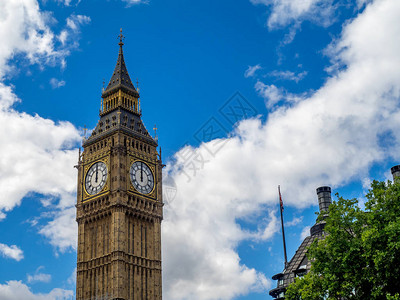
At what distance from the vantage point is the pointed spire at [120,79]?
13812 cm

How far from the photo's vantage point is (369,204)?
67.9 meters

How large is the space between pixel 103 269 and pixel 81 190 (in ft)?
62.9

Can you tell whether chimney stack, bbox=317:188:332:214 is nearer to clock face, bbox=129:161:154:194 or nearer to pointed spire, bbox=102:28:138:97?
clock face, bbox=129:161:154:194

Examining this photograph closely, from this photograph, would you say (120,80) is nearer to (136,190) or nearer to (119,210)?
(136,190)

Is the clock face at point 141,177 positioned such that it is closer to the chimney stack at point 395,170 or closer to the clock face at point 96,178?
the clock face at point 96,178

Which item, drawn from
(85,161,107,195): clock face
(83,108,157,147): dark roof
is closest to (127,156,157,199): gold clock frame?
(85,161,107,195): clock face

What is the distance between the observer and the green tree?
63250mm

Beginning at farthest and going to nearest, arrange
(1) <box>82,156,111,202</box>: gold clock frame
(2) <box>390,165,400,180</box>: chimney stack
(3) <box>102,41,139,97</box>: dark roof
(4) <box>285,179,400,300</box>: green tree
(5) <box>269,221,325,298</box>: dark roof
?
(3) <box>102,41,139,97</box>: dark roof, (1) <box>82,156,111,202</box>: gold clock frame, (5) <box>269,221,325,298</box>: dark roof, (2) <box>390,165,400,180</box>: chimney stack, (4) <box>285,179,400,300</box>: green tree

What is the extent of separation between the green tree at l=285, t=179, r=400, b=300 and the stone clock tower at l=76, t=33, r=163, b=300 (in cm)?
5553

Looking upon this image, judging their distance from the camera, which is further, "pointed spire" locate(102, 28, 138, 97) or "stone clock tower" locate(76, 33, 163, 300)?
"pointed spire" locate(102, 28, 138, 97)

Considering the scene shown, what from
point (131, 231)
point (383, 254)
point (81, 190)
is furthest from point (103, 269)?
point (383, 254)

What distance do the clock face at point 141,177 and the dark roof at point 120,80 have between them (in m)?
18.9

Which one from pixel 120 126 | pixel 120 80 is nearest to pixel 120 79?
pixel 120 80

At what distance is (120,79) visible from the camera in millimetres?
138750
